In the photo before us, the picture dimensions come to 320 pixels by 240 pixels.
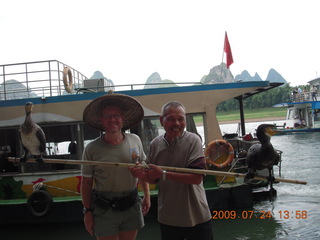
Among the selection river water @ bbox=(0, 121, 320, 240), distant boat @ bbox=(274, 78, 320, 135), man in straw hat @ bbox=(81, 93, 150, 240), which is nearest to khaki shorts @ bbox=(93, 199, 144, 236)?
man in straw hat @ bbox=(81, 93, 150, 240)

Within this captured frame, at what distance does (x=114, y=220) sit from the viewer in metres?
2.30

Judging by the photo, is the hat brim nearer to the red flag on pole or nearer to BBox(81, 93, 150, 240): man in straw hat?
BBox(81, 93, 150, 240): man in straw hat

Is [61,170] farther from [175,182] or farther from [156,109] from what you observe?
[175,182]

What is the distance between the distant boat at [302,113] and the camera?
26531 mm

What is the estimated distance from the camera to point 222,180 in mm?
5574

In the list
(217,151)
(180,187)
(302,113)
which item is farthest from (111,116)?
(302,113)

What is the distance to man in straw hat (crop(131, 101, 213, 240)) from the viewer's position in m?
2.11

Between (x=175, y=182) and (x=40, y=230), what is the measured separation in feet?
15.1

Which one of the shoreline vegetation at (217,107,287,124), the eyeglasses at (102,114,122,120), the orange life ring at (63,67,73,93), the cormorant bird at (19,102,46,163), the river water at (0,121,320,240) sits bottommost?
the river water at (0,121,320,240)

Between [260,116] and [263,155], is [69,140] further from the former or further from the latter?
[260,116]

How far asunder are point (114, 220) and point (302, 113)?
2941cm

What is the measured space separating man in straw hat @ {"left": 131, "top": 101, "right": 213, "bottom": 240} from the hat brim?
500mm

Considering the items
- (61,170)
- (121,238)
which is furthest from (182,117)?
(61,170)

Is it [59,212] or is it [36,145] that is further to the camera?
[59,212]
